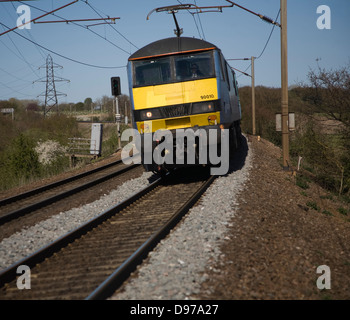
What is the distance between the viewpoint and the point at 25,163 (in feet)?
73.5

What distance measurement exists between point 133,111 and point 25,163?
49.4 feet

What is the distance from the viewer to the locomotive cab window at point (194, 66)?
30.5 ft

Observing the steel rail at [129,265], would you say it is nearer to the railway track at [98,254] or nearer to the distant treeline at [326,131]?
the railway track at [98,254]

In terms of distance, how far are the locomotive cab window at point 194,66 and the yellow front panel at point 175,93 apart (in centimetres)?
16

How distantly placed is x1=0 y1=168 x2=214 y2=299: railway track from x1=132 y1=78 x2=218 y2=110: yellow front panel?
7.86ft

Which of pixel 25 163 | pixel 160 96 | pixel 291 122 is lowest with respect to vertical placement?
pixel 25 163

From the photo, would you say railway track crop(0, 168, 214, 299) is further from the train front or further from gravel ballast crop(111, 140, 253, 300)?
the train front

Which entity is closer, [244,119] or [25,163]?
[25,163]

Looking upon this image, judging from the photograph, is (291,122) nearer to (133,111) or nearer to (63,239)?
(133,111)

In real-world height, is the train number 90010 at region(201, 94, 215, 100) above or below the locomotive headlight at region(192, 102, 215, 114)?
above

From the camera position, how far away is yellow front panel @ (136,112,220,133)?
9109 millimetres

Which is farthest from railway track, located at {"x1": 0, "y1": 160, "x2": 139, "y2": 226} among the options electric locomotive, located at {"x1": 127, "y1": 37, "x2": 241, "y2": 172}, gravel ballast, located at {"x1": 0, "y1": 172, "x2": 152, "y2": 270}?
electric locomotive, located at {"x1": 127, "y1": 37, "x2": 241, "y2": 172}

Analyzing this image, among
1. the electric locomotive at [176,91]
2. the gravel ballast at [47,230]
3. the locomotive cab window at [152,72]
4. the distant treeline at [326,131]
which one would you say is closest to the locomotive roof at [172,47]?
the electric locomotive at [176,91]
